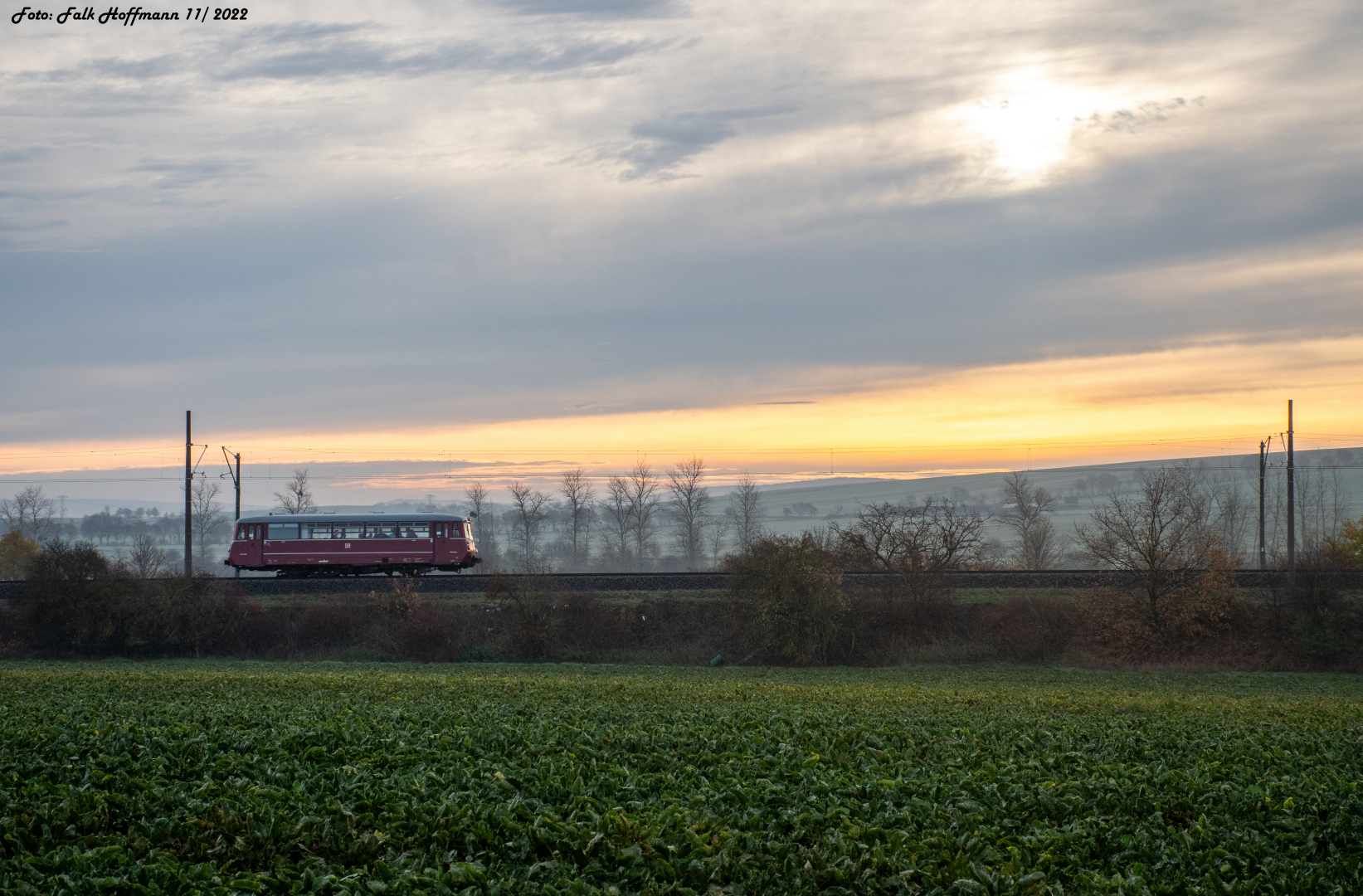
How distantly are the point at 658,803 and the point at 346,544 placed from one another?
42.6 meters

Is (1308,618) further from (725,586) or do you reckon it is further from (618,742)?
(618,742)

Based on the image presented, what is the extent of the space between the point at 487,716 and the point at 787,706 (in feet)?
18.6

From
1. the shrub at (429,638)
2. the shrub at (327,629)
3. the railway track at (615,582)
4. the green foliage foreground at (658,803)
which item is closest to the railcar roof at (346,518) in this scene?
the railway track at (615,582)

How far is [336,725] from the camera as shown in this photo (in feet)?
40.1

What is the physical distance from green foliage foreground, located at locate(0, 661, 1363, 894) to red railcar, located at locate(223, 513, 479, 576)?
3387 centimetres

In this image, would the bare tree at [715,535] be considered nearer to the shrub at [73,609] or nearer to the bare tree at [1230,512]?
the bare tree at [1230,512]

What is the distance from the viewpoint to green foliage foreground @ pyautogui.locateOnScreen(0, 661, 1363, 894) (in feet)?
23.9

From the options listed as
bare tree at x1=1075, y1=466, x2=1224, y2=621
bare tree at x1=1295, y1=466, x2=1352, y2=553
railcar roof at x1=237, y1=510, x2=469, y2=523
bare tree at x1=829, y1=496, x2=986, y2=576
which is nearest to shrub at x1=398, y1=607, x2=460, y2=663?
railcar roof at x1=237, y1=510, x2=469, y2=523

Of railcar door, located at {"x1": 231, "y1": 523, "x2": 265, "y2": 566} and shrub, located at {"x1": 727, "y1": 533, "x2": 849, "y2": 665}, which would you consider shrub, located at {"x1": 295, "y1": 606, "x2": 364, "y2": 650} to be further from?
shrub, located at {"x1": 727, "y1": 533, "x2": 849, "y2": 665}

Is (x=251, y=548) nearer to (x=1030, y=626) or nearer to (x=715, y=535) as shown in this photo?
(x=1030, y=626)

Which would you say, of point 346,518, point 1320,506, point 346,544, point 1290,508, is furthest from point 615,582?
point 1320,506

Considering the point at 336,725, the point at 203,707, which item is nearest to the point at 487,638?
the point at 203,707

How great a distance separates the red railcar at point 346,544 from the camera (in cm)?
4741

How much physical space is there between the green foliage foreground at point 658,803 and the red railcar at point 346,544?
3387 cm
